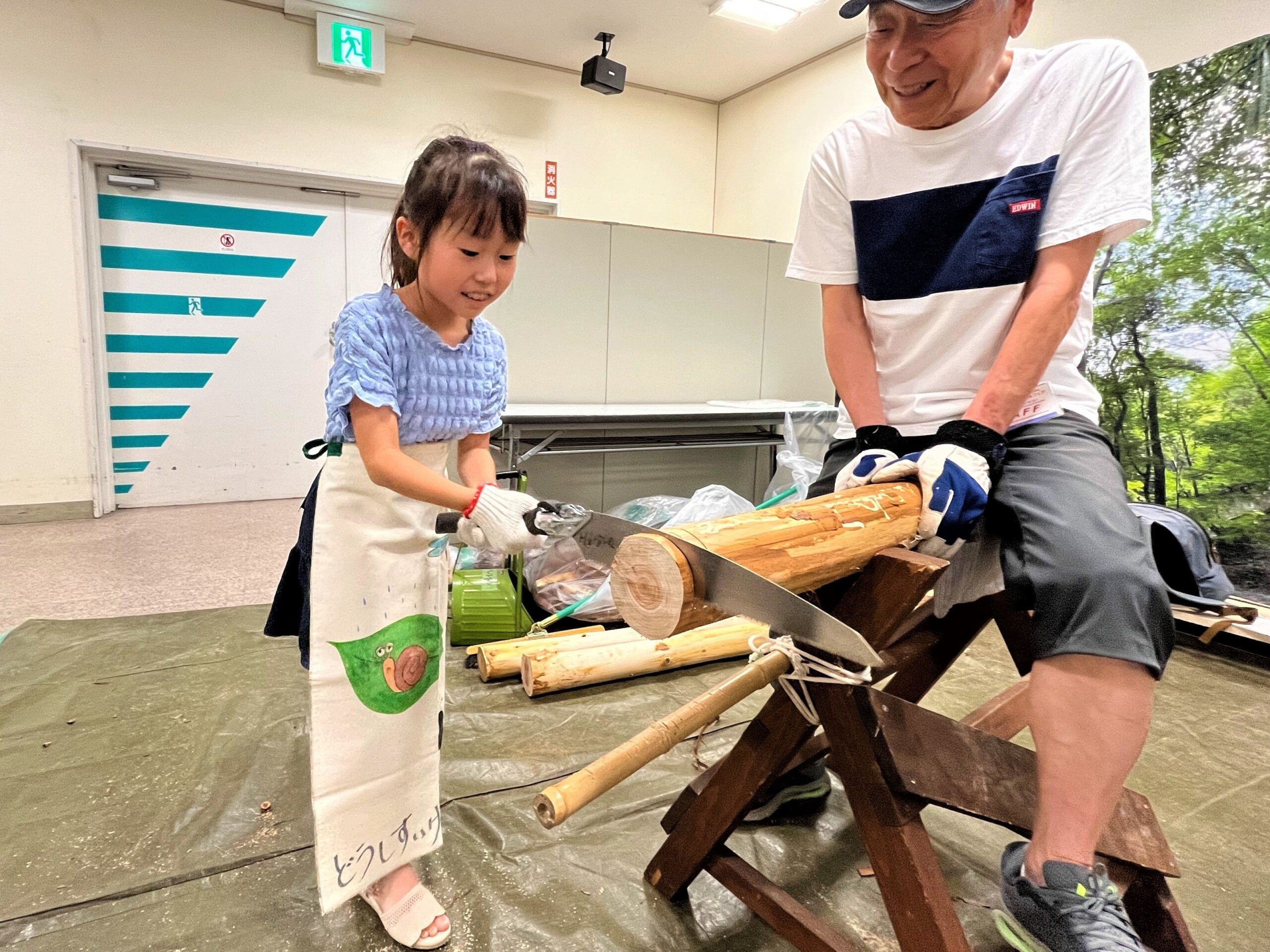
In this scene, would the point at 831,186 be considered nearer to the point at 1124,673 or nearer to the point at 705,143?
the point at 1124,673

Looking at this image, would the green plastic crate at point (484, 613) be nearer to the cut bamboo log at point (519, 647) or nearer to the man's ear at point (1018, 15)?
the cut bamboo log at point (519, 647)

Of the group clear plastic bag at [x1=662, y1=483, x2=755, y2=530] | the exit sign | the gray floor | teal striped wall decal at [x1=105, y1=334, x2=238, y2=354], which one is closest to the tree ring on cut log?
clear plastic bag at [x1=662, y1=483, x2=755, y2=530]

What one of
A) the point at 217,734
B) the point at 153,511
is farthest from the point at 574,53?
the point at 217,734

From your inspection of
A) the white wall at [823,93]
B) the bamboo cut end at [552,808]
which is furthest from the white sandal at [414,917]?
the white wall at [823,93]

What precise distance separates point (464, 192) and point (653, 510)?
79.8 inches

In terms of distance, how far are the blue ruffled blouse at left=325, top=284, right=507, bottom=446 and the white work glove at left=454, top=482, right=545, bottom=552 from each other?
0.65 ft

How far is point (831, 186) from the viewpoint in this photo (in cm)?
139

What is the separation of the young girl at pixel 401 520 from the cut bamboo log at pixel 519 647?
842 mm

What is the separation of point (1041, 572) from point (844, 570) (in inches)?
10.5

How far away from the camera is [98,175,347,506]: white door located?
405cm

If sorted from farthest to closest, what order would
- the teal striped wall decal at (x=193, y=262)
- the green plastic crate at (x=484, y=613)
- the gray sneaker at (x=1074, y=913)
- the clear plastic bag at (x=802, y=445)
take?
the teal striped wall decal at (x=193, y=262) → the clear plastic bag at (x=802, y=445) → the green plastic crate at (x=484, y=613) → the gray sneaker at (x=1074, y=913)

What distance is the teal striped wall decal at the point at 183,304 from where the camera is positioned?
4023 millimetres

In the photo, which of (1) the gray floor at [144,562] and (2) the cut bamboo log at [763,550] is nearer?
(2) the cut bamboo log at [763,550]

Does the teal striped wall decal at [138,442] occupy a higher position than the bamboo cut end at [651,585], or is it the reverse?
the bamboo cut end at [651,585]
